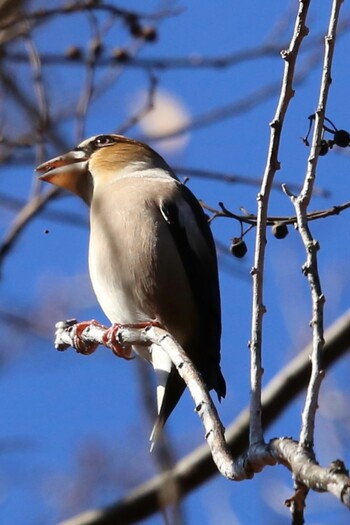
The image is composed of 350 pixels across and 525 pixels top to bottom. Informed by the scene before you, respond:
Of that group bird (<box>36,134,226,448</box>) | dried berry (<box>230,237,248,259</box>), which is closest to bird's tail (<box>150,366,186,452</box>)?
bird (<box>36,134,226,448</box>)

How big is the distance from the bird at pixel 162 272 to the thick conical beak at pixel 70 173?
415 millimetres

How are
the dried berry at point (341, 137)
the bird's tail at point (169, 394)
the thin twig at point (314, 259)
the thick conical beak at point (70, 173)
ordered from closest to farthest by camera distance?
the thin twig at point (314, 259), the dried berry at point (341, 137), the bird's tail at point (169, 394), the thick conical beak at point (70, 173)

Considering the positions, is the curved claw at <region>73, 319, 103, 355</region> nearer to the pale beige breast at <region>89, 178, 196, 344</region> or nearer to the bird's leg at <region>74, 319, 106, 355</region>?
the bird's leg at <region>74, 319, 106, 355</region>

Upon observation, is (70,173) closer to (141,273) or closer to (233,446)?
(141,273)

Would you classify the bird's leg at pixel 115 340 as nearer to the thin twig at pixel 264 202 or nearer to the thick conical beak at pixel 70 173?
the thick conical beak at pixel 70 173

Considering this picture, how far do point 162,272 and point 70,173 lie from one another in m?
1.22

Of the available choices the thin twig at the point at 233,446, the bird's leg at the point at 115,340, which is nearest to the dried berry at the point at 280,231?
the bird's leg at the point at 115,340

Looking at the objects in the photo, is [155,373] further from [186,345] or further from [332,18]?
[332,18]

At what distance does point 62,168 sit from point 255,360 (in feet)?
10.6

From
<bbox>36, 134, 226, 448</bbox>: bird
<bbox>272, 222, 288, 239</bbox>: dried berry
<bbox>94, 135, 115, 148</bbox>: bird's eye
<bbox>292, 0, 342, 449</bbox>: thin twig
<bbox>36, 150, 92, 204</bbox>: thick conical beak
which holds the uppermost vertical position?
<bbox>94, 135, 115, 148</bbox>: bird's eye

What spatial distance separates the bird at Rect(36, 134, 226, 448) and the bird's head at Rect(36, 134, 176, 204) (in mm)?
428

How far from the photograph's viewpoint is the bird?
4.78 meters

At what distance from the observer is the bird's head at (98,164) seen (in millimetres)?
5730

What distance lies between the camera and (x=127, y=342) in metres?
4.29
